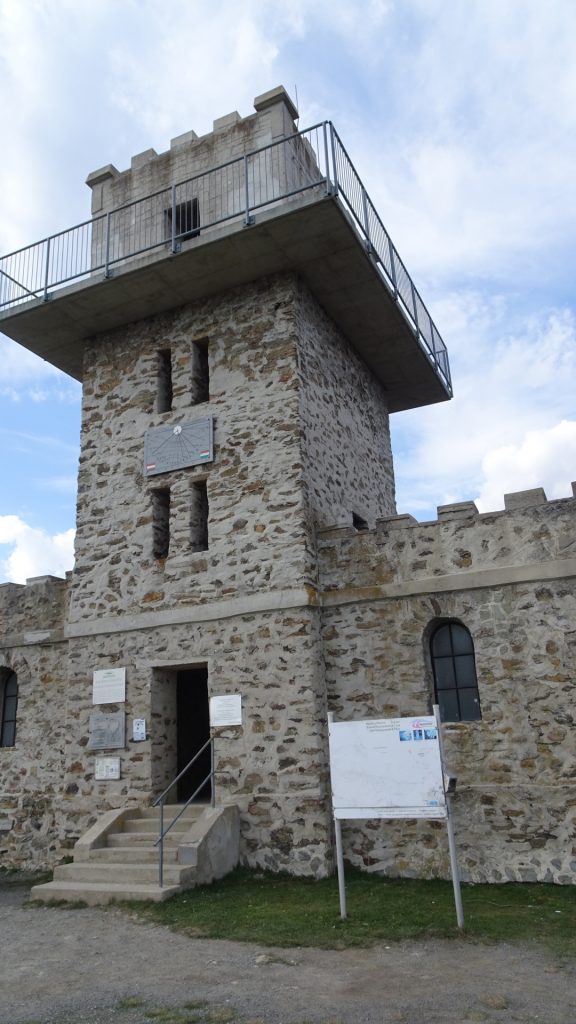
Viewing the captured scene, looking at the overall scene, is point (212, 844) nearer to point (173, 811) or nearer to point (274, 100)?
point (173, 811)

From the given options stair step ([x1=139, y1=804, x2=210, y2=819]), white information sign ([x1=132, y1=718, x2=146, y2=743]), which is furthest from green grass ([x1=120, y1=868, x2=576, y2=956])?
white information sign ([x1=132, y1=718, x2=146, y2=743])

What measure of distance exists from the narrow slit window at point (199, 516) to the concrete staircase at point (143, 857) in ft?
12.4

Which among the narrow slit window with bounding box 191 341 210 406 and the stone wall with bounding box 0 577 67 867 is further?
the narrow slit window with bounding box 191 341 210 406

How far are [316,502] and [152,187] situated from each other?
6684 mm

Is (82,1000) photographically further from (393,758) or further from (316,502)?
(316,502)

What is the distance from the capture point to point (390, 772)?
7230 millimetres

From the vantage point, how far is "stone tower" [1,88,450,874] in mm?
10281

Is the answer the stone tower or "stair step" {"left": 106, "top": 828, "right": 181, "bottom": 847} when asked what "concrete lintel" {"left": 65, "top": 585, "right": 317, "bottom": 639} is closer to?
the stone tower

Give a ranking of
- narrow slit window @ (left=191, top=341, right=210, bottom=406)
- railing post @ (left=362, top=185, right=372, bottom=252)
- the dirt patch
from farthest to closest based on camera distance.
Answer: narrow slit window @ (left=191, top=341, right=210, bottom=406), railing post @ (left=362, top=185, right=372, bottom=252), the dirt patch

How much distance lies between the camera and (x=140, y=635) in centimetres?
1134

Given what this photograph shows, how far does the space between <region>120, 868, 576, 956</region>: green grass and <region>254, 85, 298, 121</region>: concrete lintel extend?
38.3 feet

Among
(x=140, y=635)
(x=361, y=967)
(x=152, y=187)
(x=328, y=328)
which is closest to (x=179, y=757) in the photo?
(x=140, y=635)

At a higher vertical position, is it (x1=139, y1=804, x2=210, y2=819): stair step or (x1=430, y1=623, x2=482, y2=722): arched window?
(x1=430, y1=623, x2=482, y2=722): arched window

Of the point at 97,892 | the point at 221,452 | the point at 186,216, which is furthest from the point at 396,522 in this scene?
the point at 186,216
